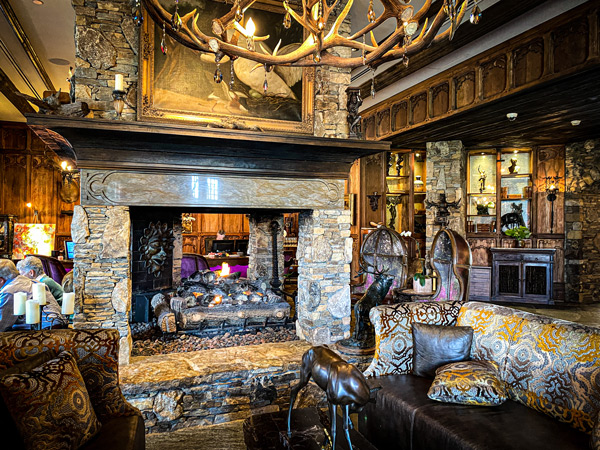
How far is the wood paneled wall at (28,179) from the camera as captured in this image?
9531 millimetres

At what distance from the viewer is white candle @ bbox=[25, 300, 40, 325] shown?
8.50ft

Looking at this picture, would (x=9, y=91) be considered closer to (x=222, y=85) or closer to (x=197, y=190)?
(x=222, y=85)

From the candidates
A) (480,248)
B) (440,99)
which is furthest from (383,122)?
(480,248)

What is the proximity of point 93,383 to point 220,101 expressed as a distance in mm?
2838

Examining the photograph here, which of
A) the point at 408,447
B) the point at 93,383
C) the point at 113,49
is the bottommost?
the point at 408,447

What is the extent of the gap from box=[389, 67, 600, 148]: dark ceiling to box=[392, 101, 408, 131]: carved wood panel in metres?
0.20

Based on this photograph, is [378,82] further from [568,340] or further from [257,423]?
[257,423]

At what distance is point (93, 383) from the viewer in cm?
207

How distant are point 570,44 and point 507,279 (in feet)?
16.2

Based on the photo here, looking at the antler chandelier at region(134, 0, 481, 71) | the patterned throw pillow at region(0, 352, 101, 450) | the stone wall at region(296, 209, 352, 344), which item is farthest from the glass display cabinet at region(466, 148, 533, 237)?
the patterned throw pillow at region(0, 352, 101, 450)

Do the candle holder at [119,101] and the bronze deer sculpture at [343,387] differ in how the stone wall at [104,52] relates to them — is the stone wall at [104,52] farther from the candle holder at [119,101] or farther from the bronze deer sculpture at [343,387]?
the bronze deer sculpture at [343,387]

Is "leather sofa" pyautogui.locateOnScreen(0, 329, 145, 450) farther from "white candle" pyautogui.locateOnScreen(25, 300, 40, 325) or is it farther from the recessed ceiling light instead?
the recessed ceiling light

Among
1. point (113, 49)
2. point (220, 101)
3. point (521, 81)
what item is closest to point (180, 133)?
point (220, 101)

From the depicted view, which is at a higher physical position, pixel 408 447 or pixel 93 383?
pixel 93 383
